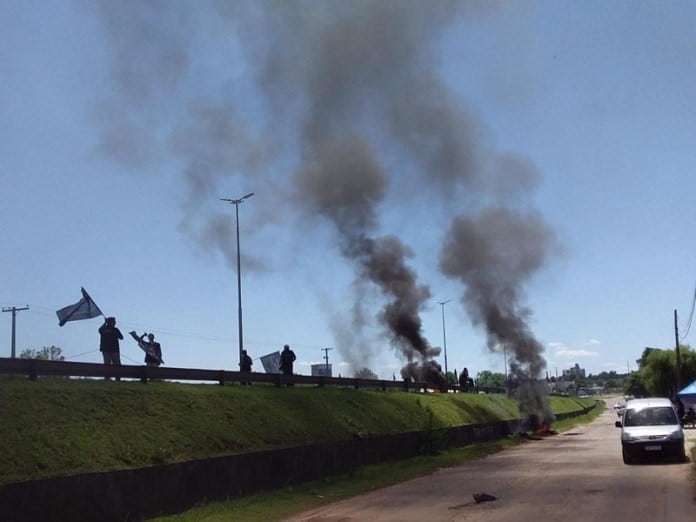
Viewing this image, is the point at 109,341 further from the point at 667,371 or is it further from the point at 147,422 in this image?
the point at 667,371

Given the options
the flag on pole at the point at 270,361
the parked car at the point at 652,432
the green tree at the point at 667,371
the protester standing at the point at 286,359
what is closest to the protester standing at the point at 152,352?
the protester standing at the point at 286,359

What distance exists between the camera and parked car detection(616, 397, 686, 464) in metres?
21.0

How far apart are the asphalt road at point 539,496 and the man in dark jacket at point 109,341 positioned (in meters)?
6.70

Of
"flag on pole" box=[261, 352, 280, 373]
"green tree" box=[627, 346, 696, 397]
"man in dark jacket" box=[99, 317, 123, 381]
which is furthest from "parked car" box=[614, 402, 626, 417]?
"flag on pole" box=[261, 352, 280, 373]

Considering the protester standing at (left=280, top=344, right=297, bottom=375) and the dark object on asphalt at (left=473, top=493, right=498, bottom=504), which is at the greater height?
the protester standing at (left=280, top=344, right=297, bottom=375)

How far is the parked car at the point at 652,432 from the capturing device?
2097 cm

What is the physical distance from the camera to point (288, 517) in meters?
14.1

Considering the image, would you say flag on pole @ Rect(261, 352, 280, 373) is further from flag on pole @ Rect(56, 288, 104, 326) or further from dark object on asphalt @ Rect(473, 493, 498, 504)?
dark object on asphalt @ Rect(473, 493, 498, 504)

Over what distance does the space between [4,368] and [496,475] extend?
1189cm

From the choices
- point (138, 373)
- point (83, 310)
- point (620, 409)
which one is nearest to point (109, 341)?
point (138, 373)

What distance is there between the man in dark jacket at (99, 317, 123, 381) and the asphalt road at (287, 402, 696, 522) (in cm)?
670

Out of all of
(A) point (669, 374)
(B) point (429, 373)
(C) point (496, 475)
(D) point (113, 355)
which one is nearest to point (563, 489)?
(C) point (496, 475)

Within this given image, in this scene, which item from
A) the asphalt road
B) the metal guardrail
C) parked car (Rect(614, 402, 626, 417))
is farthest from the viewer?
parked car (Rect(614, 402, 626, 417))

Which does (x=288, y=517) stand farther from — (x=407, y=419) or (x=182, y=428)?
(x=407, y=419)
